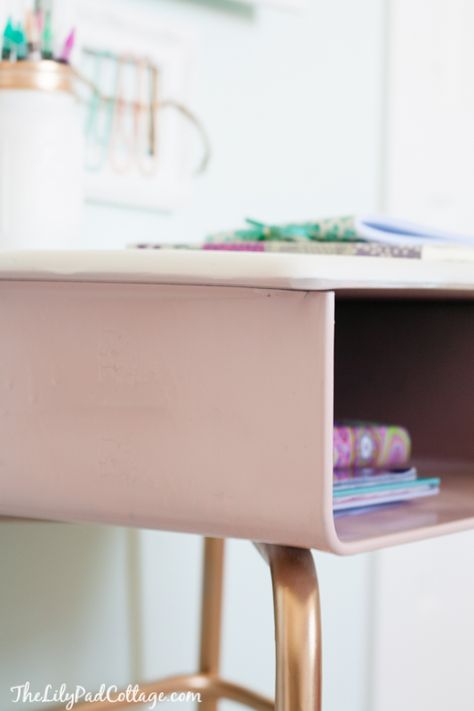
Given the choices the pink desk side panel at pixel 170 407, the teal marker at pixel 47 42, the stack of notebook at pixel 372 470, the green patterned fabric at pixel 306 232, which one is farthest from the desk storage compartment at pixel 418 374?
the teal marker at pixel 47 42

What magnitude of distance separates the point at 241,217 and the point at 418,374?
41 centimetres

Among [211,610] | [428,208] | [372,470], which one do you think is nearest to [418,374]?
[372,470]

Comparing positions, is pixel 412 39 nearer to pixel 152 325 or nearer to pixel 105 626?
pixel 105 626

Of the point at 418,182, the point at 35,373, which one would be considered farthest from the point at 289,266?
the point at 418,182

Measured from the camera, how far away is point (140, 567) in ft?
3.94

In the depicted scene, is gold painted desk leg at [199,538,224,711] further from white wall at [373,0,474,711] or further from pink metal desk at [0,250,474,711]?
pink metal desk at [0,250,474,711]

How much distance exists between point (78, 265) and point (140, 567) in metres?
0.70

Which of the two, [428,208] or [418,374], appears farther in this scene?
[428,208]

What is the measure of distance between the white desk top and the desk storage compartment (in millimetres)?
248

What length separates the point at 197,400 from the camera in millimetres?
555

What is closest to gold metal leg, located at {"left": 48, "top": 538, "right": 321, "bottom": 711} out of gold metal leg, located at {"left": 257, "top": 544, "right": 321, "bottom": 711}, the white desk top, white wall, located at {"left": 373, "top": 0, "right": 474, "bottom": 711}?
gold metal leg, located at {"left": 257, "top": 544, "right": 321, "bottom": 711}

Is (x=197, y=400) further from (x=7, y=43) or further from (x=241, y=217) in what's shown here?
(x=241, y=217)

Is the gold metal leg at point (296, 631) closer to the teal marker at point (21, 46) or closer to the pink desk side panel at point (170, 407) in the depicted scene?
the pink desk side panel at point (170, 407)

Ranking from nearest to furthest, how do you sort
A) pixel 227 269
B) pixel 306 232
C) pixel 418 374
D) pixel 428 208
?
1. pixel 227 269
2. pixel 306 232
3. pixel 418 374
4. pixel 428 208
